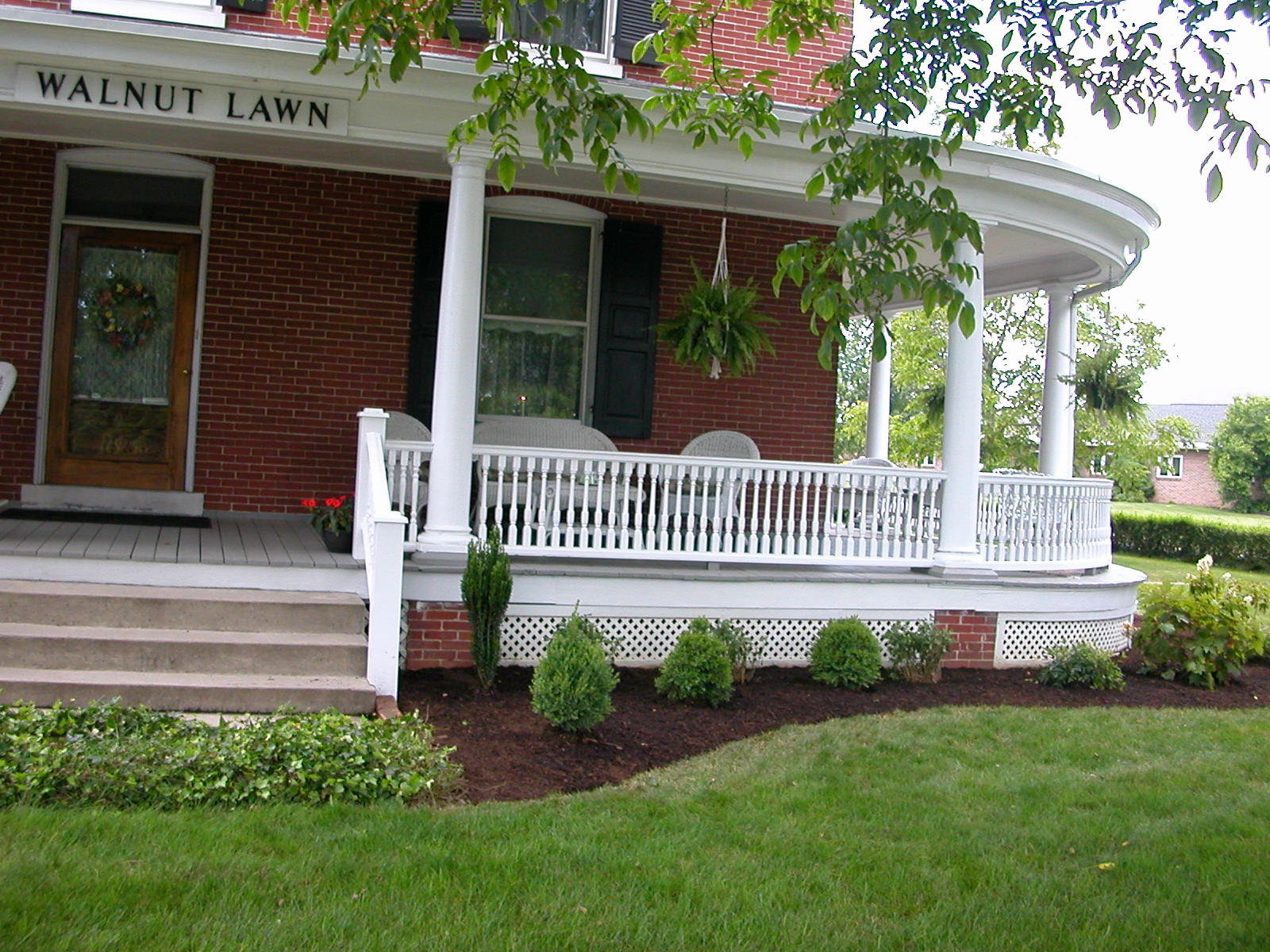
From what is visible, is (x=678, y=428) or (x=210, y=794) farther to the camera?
(x=678, y=428)

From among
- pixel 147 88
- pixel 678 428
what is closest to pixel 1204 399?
pixel 678 428

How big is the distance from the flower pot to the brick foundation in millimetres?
720

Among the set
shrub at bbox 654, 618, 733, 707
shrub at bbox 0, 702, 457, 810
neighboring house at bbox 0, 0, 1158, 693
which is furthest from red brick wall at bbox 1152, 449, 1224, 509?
shrub at bbox 0, 702, 457, 810

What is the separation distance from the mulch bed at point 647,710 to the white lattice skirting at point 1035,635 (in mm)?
147

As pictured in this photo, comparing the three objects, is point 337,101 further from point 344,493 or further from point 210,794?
point 210,794

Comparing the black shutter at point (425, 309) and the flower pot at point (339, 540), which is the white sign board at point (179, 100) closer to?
the black shutter at point (425, 309)


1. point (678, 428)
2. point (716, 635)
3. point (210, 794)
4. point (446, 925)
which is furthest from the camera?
point (678, 428)

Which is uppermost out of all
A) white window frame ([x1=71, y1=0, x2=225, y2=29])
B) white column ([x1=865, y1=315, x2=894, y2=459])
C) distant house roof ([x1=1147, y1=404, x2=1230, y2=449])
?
distant house roof ([x1=1147, y1=404, x2=1230, y2=449])

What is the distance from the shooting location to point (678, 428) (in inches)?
398

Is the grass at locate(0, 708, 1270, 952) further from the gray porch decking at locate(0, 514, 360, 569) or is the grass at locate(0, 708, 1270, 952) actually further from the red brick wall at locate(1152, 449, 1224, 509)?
the red brick wall at locate(1152, 449, 1224, 509)

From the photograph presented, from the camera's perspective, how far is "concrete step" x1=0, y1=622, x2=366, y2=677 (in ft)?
20.1

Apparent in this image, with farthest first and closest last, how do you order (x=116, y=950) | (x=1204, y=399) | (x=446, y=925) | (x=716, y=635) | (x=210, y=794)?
(x=1204, y=399), (x=716, y=635), (x=210, y=794), (x=446, y=925), (x=116, y=950)

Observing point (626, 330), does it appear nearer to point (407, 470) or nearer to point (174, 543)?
point (407, 470)

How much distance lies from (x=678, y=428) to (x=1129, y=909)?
21.0ft
